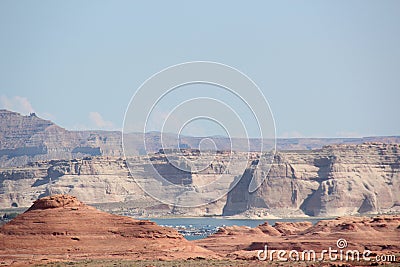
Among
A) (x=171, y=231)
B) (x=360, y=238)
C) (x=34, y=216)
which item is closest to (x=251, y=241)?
(x=360, y=238)

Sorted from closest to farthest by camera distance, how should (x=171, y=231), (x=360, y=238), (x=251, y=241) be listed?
(x=171, y=231), (x=360, y=238), (x=251, y=241)

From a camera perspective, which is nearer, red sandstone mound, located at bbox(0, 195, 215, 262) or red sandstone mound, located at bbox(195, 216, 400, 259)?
red sandstone mound, located at bbox(0, 195, 215, 262)

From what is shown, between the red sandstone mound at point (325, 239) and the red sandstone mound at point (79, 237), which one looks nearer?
the red sandstone mound at point (79, 237)

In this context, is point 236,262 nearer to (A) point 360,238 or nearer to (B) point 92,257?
(B) point 92,257

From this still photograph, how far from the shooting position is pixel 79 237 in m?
83.9

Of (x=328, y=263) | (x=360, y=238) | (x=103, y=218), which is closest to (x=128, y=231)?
(x=103, y=218)

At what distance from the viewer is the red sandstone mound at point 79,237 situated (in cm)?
8231

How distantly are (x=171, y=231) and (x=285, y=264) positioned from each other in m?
11.9

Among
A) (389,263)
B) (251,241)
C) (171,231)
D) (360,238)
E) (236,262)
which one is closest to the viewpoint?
(389,263)

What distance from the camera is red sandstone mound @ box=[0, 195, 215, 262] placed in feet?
Result: 270

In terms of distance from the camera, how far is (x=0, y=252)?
81.8 metres

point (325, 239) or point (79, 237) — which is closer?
point (79, 237)

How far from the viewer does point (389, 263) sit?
74.8 metres

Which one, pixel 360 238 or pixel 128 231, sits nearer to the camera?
pixel 128 231
